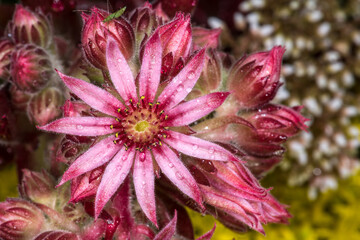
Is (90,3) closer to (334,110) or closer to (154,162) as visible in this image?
(154,162)

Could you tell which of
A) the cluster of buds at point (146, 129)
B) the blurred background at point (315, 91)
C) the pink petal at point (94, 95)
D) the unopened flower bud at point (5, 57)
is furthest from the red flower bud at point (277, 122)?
the blurred background at point (315, 91)

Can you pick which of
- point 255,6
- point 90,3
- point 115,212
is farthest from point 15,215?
point 255,6

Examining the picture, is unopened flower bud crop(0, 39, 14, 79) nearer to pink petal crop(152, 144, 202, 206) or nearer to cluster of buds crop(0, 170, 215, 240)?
cluster of buds crop(0, 170, 215, 240)

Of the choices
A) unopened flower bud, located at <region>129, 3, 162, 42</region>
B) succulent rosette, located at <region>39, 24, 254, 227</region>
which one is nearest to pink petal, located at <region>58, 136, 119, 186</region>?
succulent rosette, located at <region>39, 24, 254, 227</region>

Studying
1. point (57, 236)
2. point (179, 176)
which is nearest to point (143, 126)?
point (179, 176)

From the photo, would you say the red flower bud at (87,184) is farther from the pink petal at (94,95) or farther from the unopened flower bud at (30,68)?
the unopened flower bud at (30,68)
